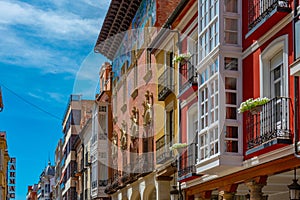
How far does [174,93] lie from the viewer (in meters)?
23.6

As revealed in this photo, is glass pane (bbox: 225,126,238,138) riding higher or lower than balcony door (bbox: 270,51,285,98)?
lower

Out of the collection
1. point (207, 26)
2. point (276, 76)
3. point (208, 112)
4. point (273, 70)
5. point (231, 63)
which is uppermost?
point (207, 26)

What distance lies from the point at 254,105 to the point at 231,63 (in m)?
2.19

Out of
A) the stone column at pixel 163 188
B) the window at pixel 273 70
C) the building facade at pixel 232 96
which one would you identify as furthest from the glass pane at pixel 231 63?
the stone column at pixel 163 188

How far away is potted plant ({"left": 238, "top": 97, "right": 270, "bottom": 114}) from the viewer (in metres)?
14.1

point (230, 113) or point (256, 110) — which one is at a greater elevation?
point (230, 113)

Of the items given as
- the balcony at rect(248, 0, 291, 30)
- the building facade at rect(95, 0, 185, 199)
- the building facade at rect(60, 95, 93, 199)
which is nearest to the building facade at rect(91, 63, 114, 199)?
the building facade at rect(95, 0, 185, 199)

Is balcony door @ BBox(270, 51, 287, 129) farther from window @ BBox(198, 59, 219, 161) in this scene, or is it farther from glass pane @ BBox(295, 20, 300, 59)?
window @ BBox(198, 59, 219, 161)

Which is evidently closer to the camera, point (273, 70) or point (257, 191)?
point (273, 70)

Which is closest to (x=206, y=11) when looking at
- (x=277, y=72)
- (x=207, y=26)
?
(x=207, y=26)

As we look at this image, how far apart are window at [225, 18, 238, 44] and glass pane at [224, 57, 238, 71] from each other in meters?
0.43

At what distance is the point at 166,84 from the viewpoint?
24.2 m

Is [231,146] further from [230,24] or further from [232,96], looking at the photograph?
[230,24]

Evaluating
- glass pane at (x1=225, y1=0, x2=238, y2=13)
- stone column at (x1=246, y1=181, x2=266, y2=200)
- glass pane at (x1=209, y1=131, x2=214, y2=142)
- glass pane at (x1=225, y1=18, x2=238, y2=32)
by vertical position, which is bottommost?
stone column at (x1=246, y1=181, x2=266, y2=200)
